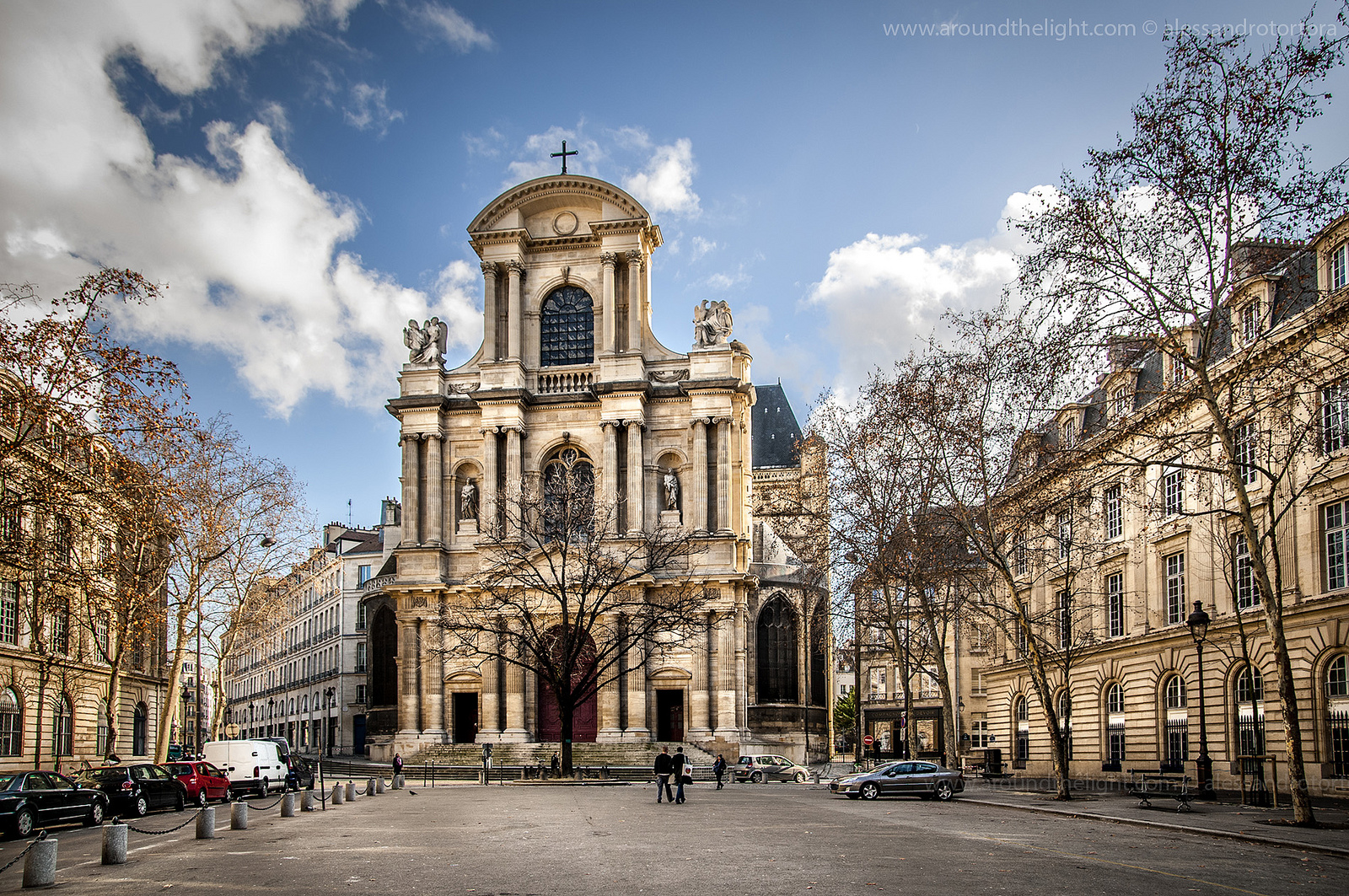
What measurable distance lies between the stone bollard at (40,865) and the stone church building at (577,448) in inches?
1388

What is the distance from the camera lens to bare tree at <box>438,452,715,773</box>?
141ft

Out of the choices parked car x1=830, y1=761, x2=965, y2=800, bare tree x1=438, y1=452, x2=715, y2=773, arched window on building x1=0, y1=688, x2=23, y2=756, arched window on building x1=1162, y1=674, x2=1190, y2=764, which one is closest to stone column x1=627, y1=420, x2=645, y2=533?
bare tree x1=438, y1=452, x2=715, y2=773

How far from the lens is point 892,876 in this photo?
13.3m

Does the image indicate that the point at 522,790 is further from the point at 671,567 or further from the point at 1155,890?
the point at 1155,890

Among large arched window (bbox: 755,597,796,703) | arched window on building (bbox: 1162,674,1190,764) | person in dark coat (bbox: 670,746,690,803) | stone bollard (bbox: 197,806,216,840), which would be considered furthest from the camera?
large arched window (bbox: 755,597,796,703)

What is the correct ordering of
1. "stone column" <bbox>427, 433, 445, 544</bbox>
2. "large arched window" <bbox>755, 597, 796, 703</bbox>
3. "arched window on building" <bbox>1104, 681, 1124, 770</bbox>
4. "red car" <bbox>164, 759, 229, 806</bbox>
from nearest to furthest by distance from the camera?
"red car" <bbox>164, 759, 229, 806</bbox> → "arched window on building" <bbox>1104, 681, 1124, 770</bbox> → "stone column" <bbox>427, 433, 445, 544</bbox> → "large arched window" <bbox>755, 597, 796, 703</bbox>

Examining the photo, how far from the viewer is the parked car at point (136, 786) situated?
2659cm

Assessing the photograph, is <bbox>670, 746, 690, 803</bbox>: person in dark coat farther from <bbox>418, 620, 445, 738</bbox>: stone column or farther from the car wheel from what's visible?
<bbox>418, 620, 445, 738</bbox>: stone column

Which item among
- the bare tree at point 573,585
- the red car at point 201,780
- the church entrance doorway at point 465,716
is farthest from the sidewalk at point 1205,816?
the church entrance doorway at point 465,716

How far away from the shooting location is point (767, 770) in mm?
44469

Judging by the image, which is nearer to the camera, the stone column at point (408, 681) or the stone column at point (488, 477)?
the stone column at point (408, 681)

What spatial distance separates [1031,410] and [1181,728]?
1125cm

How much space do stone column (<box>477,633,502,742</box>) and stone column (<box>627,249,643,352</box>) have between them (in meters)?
14.9

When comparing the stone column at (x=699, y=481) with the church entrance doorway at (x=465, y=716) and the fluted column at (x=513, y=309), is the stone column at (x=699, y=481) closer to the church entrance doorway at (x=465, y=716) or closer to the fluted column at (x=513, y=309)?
the fluted column at (x=513, y=309)
